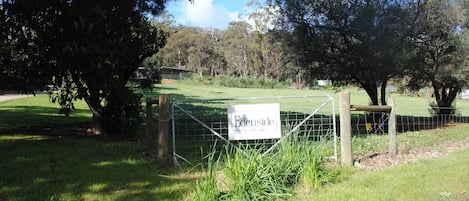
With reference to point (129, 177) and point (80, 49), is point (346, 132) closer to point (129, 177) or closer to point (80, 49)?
point (129, 177)

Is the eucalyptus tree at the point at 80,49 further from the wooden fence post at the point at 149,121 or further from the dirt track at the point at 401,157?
the dirt track at the point at 401,157

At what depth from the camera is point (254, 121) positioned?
21.0ft

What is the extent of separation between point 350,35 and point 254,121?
6.96 metres

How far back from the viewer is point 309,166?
523 cm

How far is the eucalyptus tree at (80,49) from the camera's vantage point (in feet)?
26.9

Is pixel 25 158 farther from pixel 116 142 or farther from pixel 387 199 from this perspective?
pixel 387 199

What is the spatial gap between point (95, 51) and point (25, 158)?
245 centimetres

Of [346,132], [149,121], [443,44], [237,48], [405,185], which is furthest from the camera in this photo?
[237,48]

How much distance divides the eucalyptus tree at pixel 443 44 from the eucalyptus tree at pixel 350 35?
1.43 m

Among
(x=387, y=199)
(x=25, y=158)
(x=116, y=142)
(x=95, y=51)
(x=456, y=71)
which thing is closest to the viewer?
(x=387, y=199)

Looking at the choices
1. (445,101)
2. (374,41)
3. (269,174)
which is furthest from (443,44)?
(269,174)

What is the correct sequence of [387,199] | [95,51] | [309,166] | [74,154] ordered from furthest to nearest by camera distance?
[95,51], [74,154], [309,166], [387,199]

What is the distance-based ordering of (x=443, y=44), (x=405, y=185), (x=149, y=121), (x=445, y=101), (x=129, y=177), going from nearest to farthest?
(x=405, y=185) → (x=129, y=177) → (x=149, y=121) → (x=443, y=44) → (x=445, y=101)

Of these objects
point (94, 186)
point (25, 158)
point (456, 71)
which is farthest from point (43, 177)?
point (456, 71)
